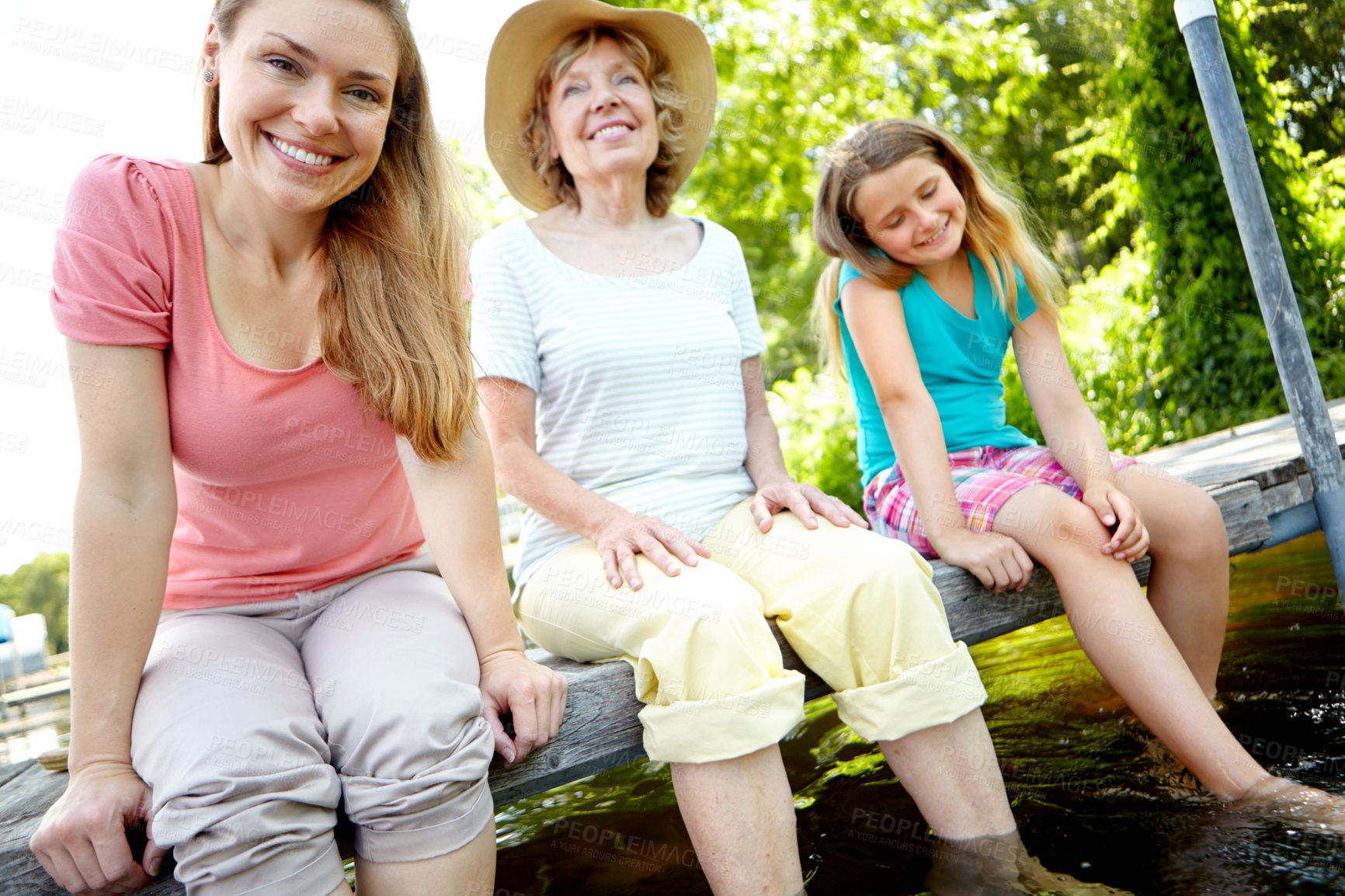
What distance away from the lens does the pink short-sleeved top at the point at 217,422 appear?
155 cm

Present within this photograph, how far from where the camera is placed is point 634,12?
8.02 feet

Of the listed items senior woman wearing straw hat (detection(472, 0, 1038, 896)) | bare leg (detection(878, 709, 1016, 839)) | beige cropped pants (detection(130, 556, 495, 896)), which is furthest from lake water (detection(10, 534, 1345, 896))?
beige cropped pants (detection(130, 556, 495, 896))

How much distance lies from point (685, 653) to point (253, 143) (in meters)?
1.13

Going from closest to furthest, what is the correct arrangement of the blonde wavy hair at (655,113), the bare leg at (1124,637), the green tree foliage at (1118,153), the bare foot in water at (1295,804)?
1. the bare foot in water at (1295,804)
2. the bare leg at (1124,637)
3. the blonde wavy hair at (655,113)
4. the green tree foliage at (1118,153)

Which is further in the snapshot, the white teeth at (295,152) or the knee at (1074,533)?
the knee at (1074,533)

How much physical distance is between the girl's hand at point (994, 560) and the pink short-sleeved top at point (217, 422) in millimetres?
1246

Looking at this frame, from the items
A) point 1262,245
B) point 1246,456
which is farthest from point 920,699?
point 1246,456

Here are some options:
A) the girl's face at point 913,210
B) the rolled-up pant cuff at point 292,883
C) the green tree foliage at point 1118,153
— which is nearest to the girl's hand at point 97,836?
the rolled-up pant cuff at point 292,883

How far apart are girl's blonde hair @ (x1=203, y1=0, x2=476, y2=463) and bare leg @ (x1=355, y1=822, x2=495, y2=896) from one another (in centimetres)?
67

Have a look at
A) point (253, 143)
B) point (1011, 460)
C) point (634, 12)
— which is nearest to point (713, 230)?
point (634, 12)

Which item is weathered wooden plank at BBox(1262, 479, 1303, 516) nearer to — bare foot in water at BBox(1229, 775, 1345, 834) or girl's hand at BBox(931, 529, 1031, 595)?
Result: girl's hand at BBox(931, 529, 1031, 595)

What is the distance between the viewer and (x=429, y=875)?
4.59 feet

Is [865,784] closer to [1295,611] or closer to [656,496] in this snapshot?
[656,496]

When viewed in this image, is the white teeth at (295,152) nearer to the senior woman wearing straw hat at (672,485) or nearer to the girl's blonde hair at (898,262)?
the senior woman wearing straw hat at (672,485)
